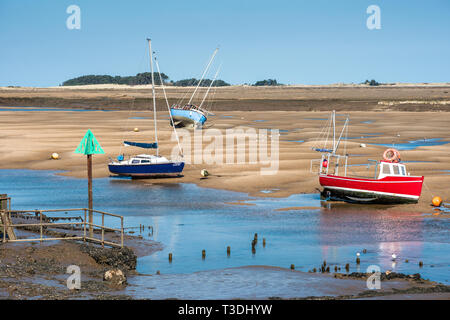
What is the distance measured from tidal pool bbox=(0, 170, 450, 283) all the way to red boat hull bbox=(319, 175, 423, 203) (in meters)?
0.71

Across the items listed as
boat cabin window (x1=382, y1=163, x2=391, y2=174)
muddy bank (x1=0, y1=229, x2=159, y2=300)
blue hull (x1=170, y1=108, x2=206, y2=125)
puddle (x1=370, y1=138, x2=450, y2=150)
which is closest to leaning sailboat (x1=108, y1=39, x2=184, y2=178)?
boat cabin window (x1=382, y1=163, x2=391, y2=174)

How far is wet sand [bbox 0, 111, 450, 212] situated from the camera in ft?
162

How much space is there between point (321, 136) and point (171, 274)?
2112 inches

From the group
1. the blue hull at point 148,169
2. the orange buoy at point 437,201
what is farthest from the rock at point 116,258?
the blue hull at point 148,169

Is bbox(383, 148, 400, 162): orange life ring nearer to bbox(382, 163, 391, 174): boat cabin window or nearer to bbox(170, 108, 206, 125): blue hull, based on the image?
bbox(382, 163, 391, 174): boat cabin window

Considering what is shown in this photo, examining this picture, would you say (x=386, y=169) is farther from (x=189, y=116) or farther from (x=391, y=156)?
(x=189, y=116)

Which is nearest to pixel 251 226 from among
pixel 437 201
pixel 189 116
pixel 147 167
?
pixel 437 201

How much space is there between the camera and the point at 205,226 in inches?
1419

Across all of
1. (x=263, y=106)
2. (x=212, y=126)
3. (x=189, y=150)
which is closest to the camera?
(x=189, y=150)

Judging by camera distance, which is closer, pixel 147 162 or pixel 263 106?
pixel 147 162
